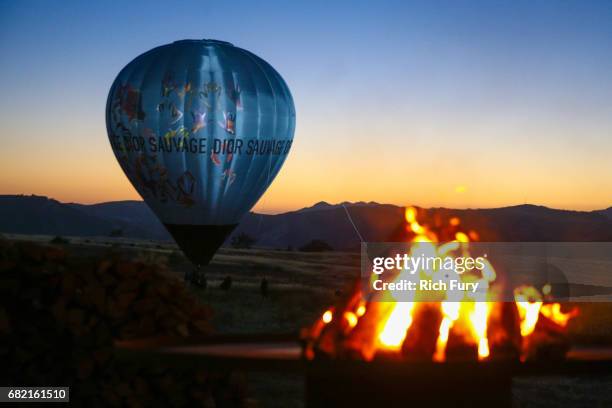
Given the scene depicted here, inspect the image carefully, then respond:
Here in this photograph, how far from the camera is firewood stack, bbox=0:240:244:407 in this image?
831cm

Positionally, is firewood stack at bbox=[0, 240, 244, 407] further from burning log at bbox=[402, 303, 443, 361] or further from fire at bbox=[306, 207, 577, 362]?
burning log at bbox=[402, 303, 443, 361]

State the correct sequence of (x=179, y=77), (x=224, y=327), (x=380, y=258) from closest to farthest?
(x=380, y=258), (x=224, y=327), (x=179, y=77)

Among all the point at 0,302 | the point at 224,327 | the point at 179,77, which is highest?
the point at 179,77

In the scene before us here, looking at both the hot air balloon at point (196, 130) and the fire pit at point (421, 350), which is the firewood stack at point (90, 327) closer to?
the fire pit at point (421, 350)

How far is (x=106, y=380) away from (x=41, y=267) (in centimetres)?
132

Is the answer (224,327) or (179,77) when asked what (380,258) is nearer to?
(224,327)

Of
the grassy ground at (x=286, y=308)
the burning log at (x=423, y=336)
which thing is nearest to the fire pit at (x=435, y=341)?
the burning log at (x=423, y=336)

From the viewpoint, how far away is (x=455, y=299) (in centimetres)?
835

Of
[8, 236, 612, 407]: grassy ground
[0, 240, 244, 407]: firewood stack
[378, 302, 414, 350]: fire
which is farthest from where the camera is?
[8, 236, 612, 407]: grassy ground

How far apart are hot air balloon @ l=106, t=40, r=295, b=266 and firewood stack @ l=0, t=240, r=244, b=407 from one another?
1736 centimetres

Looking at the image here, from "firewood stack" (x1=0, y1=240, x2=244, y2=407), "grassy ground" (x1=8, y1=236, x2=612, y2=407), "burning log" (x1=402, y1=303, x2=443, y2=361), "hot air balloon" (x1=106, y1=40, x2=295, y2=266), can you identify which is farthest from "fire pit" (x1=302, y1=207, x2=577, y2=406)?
"hot air balloon" (x1=106, y1=40, x2=295, y2=266)

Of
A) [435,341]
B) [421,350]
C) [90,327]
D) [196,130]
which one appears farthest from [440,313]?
[196,130]

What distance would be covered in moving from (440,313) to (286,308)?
16.9 m

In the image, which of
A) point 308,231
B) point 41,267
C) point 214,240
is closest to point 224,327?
point 214,240
